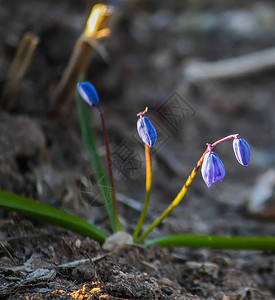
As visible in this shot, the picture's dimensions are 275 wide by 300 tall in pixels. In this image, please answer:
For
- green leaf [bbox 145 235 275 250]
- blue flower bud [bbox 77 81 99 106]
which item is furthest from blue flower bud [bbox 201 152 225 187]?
blue flower bud [bbox 77 81 99 106]

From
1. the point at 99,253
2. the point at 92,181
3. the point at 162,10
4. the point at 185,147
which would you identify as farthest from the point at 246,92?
the point at 99,253

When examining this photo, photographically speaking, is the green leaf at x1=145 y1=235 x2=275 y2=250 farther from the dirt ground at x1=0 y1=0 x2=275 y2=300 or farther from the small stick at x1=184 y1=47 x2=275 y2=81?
the small stick at x1=184 y1=47 x2=275 y2=81

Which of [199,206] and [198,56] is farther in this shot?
[198,56]

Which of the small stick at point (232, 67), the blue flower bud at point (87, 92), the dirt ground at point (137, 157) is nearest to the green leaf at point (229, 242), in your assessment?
the dirt ground at point (137, 157)

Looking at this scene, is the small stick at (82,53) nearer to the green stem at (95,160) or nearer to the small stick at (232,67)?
the green stem at (95,160)

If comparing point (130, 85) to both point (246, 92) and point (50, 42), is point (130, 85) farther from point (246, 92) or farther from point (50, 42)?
point (246, 92)

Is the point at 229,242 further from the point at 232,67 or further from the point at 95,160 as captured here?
the point at 232,67

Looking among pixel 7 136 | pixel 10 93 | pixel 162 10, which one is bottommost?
pixel 7 136
